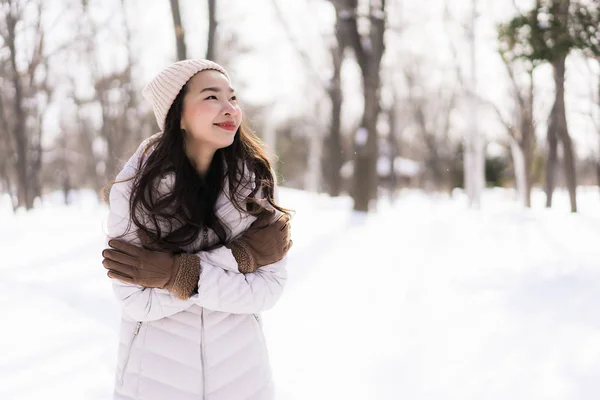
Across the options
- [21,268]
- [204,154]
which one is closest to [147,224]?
[204,154]

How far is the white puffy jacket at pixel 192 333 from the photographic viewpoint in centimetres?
159

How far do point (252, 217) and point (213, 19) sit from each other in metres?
8.91

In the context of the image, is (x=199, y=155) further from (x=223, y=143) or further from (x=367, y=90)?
(x=367, y=90)

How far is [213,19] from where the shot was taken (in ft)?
32.7

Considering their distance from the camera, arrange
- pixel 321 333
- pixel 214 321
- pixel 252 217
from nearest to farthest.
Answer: pixel 214 321
pixel 252 217
pixel 321 333

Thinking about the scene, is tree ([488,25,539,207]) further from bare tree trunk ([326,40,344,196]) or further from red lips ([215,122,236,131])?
red lips ([215,122,236,131])

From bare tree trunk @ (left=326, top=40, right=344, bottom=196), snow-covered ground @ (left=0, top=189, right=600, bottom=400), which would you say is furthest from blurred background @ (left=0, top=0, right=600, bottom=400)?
bare tree trunk @ (left=326, top=40, right=344, bottom=196)

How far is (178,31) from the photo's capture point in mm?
9688

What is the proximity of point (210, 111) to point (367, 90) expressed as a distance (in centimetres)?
1095

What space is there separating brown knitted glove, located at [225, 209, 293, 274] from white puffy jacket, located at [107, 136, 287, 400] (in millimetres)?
31

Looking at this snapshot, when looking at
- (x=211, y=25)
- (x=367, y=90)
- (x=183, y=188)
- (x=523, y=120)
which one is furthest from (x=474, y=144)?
(x=183, y=188)

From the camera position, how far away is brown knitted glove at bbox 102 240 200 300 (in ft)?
5.11

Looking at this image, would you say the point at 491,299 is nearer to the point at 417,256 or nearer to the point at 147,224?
the point at 417,256

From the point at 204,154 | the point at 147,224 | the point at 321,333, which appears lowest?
the point at 321,333
